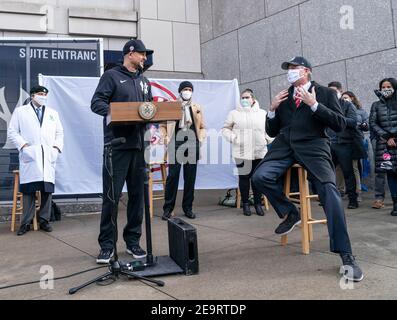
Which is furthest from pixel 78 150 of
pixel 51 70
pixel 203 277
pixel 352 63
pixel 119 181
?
pixel 352 63

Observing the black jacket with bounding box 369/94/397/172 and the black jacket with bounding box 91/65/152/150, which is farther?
the black jacket with bounding box 369/94/397/172

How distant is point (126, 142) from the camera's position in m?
4.11

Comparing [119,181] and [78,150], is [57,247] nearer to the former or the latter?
[119,181]

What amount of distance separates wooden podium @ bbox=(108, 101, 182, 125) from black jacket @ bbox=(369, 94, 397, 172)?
4.04 metres

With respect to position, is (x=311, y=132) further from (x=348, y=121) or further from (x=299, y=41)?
(x=299, y=41)

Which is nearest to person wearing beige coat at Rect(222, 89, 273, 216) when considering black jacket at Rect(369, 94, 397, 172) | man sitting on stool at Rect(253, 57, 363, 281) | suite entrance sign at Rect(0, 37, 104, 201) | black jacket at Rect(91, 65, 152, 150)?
black jacket at Rect(369, 94, 397, 172)

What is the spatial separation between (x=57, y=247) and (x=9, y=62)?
11.8ft

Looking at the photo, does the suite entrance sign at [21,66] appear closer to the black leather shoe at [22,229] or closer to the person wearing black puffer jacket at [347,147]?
the black leather shoe at [22,229]

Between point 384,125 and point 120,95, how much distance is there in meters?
4.18

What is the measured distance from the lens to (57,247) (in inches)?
197

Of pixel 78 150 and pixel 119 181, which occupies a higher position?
pixel 78 150

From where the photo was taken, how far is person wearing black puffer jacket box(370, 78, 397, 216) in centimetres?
634

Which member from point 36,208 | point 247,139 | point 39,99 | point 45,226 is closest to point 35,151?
point 39,99

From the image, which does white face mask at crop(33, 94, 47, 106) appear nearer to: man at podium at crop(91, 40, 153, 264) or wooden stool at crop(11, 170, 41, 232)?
wooden stool at crop(11, 170, 41, 232)
